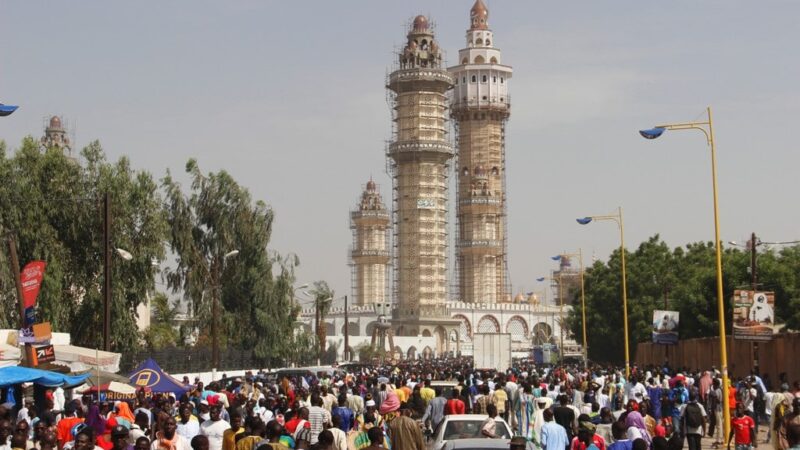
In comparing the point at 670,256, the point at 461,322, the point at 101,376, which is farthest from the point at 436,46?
the point at 101,376

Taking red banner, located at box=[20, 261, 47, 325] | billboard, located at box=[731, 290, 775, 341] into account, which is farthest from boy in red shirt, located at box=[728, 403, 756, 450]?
red banner, located at box=[20, 261, 47, 325]

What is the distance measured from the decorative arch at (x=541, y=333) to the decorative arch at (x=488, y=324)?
767 cm

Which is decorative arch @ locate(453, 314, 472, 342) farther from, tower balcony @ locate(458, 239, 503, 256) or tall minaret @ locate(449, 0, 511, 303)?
tower balcony @ locate(458, 239, 503, 256)

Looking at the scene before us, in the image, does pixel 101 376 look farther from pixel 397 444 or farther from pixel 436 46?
pixel 436 46

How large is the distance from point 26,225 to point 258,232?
1531 centimetres

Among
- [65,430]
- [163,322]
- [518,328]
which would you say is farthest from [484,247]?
[65,430]

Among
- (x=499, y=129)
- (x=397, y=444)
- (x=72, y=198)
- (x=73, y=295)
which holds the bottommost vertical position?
(x=397, y=444)

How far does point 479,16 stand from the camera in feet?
588

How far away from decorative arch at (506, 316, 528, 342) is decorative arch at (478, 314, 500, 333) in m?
2.50

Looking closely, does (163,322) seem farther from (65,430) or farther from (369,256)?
(369,256)

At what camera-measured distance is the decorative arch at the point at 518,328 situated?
17325cm

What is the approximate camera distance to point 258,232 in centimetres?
5741

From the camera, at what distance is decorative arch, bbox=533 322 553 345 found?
578 ft

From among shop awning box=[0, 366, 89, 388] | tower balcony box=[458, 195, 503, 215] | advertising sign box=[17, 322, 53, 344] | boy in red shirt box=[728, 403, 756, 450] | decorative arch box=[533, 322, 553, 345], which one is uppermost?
tower balcony box=[458, 195, 503, 215]
